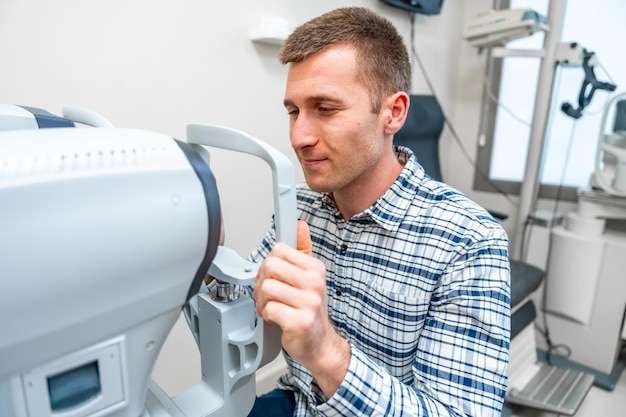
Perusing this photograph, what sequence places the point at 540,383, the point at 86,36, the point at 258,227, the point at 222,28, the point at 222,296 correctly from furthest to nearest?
the point at 540,383 → the point at 258,227 → the point at 222,28 → the point at 86,36 → the point at 222,296

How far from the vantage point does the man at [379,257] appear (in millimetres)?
634

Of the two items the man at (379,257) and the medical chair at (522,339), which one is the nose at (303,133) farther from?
the medical chair at (522,339)

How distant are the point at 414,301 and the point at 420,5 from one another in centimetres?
172

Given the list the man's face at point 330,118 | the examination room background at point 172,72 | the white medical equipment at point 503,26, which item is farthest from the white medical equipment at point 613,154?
the man's face at point 330,118

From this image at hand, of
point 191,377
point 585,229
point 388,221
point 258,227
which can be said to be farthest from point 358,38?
point 585,229

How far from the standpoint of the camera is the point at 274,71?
1.58m

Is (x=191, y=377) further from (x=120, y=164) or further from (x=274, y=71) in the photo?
(x=120, y=164)

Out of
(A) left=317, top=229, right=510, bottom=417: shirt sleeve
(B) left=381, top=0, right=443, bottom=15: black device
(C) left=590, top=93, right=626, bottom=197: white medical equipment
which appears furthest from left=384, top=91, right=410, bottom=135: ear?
(C) left=590, top=93, right=626, bottom=197: white medical equipment

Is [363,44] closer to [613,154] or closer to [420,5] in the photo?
[420,5]

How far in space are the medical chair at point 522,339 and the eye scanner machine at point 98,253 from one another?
157 cm

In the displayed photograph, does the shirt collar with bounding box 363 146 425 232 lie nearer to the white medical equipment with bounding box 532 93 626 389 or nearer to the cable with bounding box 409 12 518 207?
the white medical equipment with bounding box 532 93 626 389

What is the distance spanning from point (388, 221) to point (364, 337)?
26cm

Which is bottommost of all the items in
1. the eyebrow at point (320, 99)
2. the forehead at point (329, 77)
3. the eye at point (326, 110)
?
the eye at point (326, 110)

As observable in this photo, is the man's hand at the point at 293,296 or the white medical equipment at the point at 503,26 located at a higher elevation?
the white medical equipment at the point at 503,26
